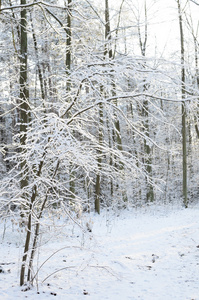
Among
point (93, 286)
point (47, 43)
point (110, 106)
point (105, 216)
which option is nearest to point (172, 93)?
point (110, 106)

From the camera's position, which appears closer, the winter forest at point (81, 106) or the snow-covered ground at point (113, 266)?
the winter forest at point (81, 106)

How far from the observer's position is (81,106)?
400 cm

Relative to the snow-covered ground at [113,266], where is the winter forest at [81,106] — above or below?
above

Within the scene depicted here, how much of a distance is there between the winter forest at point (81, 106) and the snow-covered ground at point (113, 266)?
213 millimetres

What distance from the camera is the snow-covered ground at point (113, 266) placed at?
3.56 meters

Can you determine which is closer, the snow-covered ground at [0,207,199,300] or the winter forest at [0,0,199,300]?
the winter forest at [0,0,199,300]

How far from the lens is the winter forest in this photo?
2857mm

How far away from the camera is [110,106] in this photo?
3023 mm

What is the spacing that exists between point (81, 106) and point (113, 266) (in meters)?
3.20

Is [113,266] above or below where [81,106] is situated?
below

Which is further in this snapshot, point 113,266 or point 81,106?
point 113,266

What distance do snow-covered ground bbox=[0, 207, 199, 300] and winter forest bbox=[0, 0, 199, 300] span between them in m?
0.21

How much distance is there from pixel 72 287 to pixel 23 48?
23.0 ft

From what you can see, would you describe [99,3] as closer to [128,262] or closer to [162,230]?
[162,230]
